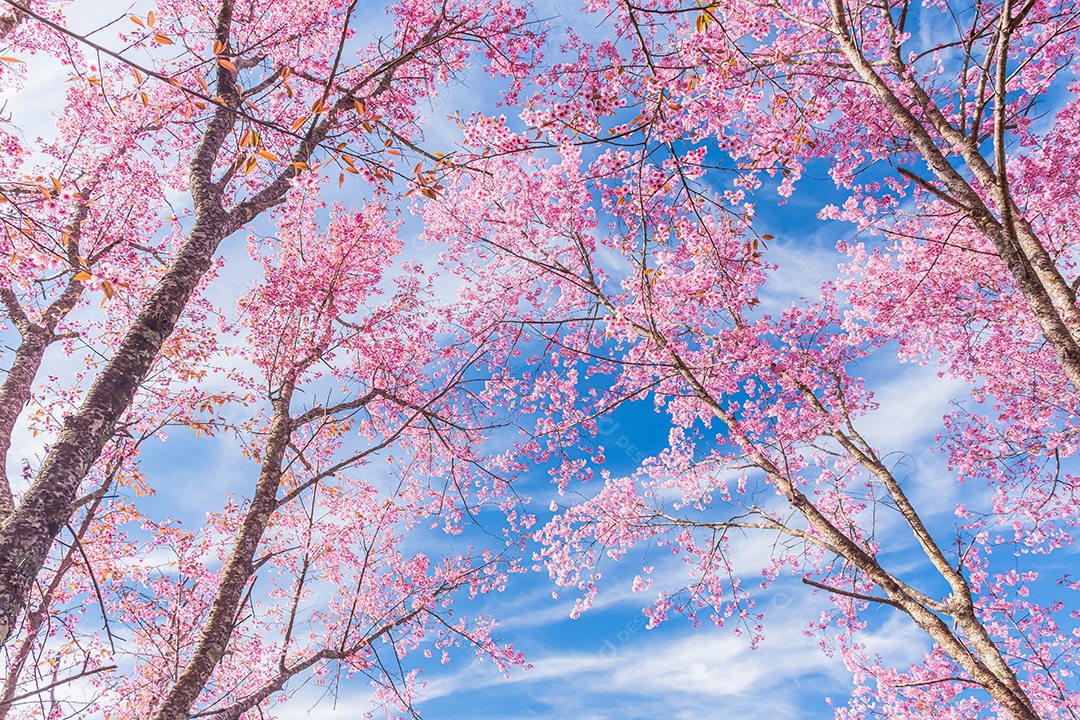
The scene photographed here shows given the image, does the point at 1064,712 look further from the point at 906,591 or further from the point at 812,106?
the point at 812,106

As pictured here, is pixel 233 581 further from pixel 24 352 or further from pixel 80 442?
pixel 24 352

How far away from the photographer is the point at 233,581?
6906 millimetres

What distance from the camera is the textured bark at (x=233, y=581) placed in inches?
232

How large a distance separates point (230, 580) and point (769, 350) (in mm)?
8053

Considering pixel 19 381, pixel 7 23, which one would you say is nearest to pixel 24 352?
pixel 19 381

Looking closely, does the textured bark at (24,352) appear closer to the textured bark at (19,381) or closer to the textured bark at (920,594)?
the textured bark at (19,381)

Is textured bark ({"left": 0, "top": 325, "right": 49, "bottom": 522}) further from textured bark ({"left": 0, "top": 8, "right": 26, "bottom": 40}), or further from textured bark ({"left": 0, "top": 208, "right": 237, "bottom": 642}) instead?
textured bark ({"left": 0, "top": 8, "right": 26, "bottom": 40})

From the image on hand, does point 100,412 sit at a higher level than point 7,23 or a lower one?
lower

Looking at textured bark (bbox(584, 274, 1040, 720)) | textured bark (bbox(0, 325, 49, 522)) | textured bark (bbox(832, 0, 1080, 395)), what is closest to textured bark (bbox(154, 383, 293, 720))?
textured bark (bbox(0, 325, 49, 522))

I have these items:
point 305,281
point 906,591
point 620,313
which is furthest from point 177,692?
point 906,591

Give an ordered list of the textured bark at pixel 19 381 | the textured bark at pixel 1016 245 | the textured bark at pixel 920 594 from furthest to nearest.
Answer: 1. the textured bark at pixel 19 381
2. the textured bark at pixel 920 594
3. the textured bark at pixel 1016 245

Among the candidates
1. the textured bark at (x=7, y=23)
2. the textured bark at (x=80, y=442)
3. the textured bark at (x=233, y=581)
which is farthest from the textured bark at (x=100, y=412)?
the textured bark at (x=7, y=23)

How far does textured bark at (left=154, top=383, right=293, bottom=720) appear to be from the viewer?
5898mm

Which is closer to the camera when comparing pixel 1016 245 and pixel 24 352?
pixel 1016 245
